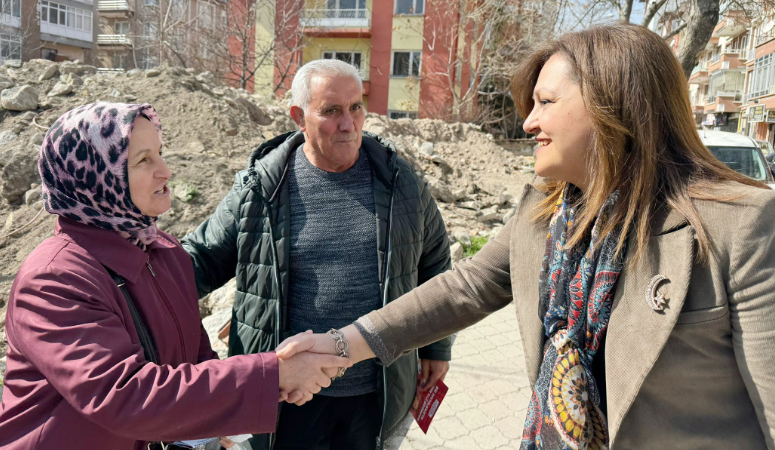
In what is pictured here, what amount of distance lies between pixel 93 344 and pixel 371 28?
2726cm

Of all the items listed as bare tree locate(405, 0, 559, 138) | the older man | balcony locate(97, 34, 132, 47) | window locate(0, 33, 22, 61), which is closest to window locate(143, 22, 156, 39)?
balcony locate(97, 34, 132, 47)

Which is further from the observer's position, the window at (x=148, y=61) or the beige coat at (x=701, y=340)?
the window at (x=148, y=61)

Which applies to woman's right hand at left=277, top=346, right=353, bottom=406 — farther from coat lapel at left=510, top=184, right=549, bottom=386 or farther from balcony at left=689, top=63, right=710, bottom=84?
balcony at left=689, top=63, right=710, bottom=84

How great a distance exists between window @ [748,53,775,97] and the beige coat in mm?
47528

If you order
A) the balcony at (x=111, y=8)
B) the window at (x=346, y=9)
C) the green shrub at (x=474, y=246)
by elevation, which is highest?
the balcony at (x=111, y=8)

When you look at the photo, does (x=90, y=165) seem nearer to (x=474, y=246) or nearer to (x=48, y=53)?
(x=474, y=246)

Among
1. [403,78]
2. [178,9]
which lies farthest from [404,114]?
[178,9]

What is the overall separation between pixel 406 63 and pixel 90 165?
26.5 m

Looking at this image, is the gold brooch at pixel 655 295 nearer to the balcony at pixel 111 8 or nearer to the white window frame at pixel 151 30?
the white window frame at pixel 151 30

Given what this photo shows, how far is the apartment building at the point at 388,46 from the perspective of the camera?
25234 millimetres

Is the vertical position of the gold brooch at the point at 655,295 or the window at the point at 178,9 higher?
the window at the point at 178,9

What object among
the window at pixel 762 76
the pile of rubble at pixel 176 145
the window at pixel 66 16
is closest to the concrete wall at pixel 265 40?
the pile of rubble at pixel 176 145

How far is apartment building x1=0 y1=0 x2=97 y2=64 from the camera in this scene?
103 feet

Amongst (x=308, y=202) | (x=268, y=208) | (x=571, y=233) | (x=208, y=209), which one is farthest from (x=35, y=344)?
(x=208, y=209)
